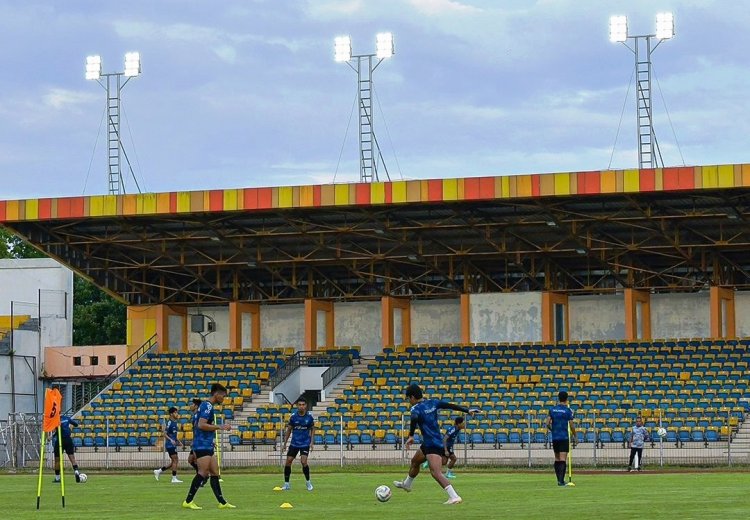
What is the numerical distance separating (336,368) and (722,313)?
15706 millimetres

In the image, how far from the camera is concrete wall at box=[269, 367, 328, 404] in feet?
196

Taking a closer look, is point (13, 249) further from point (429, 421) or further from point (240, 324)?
point (429, 421)

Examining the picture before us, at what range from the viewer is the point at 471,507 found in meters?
22.5

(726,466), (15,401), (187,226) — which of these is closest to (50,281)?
(15,401)

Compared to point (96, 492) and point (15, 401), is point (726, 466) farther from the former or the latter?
point (15, 401)

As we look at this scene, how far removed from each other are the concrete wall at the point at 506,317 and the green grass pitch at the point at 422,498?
2280 centimetres

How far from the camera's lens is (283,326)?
6600cm

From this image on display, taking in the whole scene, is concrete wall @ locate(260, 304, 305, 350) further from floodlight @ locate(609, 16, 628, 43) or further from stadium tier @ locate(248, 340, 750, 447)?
floodlight @ locate(609, 16, 628, 43)

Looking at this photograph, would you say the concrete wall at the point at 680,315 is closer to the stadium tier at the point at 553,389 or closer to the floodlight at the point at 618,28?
the stadium tier at the point at 553,389

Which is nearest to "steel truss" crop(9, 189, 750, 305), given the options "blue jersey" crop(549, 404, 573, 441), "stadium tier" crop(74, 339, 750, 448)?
"stadium tier" crop(74, 339, 750, 448)

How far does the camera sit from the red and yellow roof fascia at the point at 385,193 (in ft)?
163

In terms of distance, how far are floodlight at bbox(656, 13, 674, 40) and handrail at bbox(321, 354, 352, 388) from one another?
60.2 feet

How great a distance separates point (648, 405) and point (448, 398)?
7.73m

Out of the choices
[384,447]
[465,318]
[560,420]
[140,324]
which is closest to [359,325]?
[465,318]
